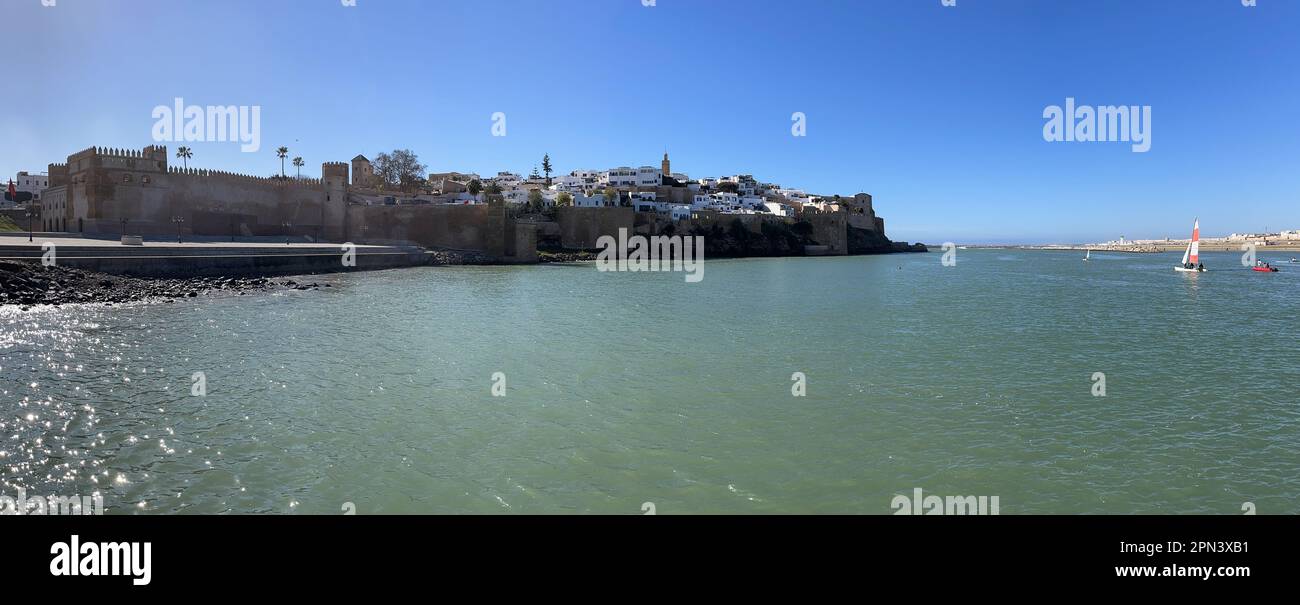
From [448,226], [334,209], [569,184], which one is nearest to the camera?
[334,209]

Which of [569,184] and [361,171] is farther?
[569,184]

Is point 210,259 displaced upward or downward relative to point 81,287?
upward

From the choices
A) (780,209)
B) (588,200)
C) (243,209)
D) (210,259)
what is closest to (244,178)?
(243,209)

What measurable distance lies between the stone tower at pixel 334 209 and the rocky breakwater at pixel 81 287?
63.0ft

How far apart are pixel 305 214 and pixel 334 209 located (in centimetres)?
178

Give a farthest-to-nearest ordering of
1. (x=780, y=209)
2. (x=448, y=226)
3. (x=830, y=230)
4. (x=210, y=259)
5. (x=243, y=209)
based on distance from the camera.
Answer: (x=780, y=209)
(x=830, y=230)
(x=448, y=226)
(x=243, y=209)
(x=210, y=259)

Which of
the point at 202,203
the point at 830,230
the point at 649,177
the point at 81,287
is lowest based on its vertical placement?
the point at 81,287

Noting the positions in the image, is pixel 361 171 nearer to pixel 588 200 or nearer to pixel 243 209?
pixel 588 200

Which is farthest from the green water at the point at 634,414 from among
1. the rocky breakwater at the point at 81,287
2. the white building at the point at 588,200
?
the white building at the point at 588,200

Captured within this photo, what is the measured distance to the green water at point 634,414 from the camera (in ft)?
19.1

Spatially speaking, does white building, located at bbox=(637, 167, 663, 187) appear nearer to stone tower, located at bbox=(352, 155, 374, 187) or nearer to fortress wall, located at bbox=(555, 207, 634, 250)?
fortress wall, located at bbox=(555, 207, 634, 250)

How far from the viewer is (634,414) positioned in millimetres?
8242

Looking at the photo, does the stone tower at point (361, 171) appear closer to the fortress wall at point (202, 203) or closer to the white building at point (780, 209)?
A: the fortress wall at point (202, 203)
